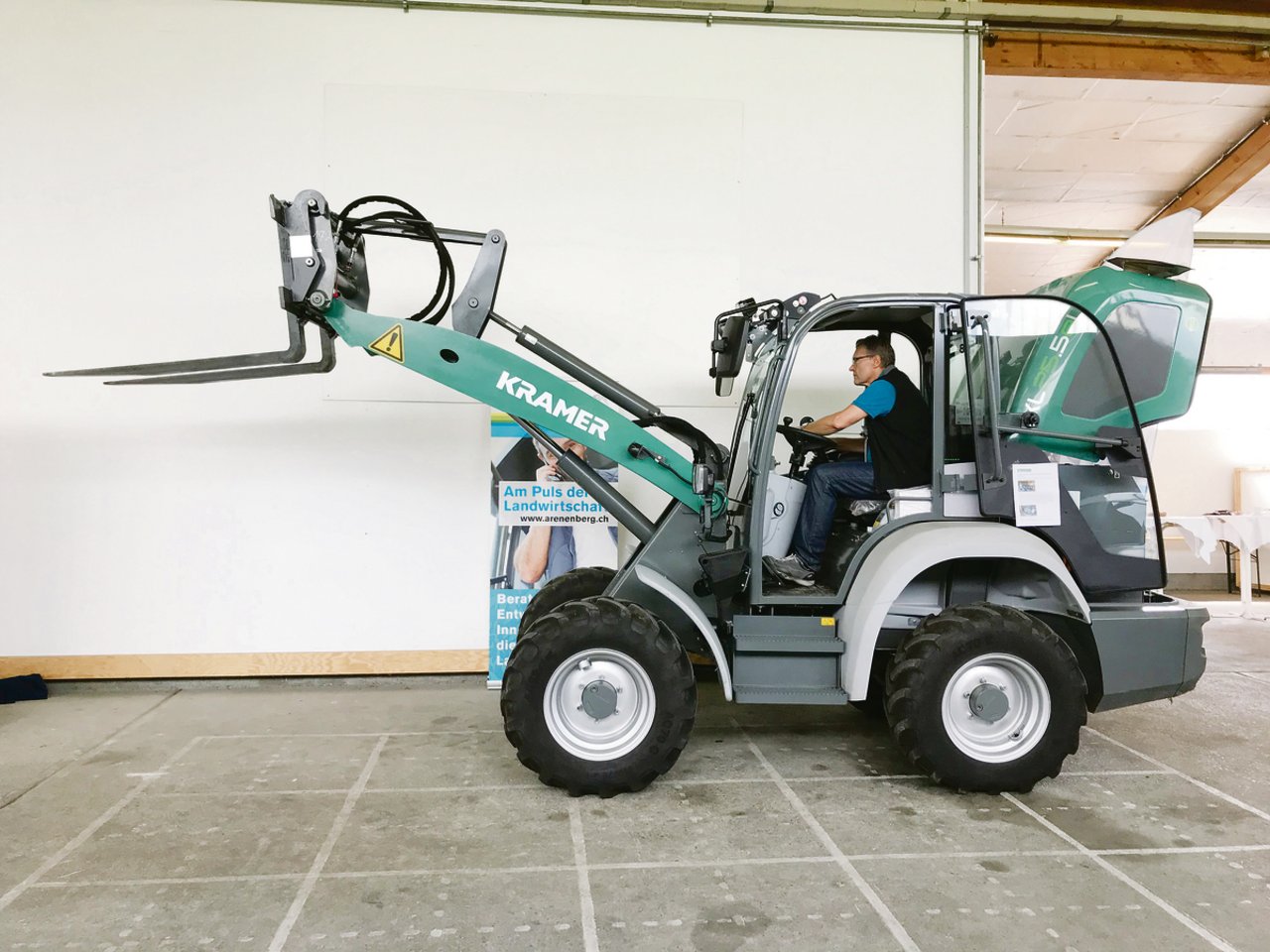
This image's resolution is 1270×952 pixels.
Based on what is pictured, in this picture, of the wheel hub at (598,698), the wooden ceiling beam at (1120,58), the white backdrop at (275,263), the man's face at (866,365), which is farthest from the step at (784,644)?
the wooden ceiling beam at (1120,58)

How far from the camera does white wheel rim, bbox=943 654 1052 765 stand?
11.0 ft

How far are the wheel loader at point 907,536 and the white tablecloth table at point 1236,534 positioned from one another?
5973mm

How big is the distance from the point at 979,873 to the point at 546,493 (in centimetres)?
327

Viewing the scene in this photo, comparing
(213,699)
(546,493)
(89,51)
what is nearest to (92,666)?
(213,699)

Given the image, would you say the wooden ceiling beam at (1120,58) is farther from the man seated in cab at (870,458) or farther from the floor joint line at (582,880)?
the floor joint line at (582,880)

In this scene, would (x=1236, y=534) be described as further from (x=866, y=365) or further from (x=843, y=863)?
(x=843, y=863)

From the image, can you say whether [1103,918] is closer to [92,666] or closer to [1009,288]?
[92,666]

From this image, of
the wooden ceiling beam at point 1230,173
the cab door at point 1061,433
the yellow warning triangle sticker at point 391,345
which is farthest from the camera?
the wooden ceiling beam at point 1230,173

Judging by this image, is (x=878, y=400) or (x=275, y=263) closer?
(x=878, y=400)

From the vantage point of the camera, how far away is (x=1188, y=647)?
3.58 metres

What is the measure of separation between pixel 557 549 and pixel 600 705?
1.99 m

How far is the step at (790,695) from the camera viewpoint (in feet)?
11.6

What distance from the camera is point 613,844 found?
2904mm

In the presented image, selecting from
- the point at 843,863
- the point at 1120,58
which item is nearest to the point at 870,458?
the point at 843,863
